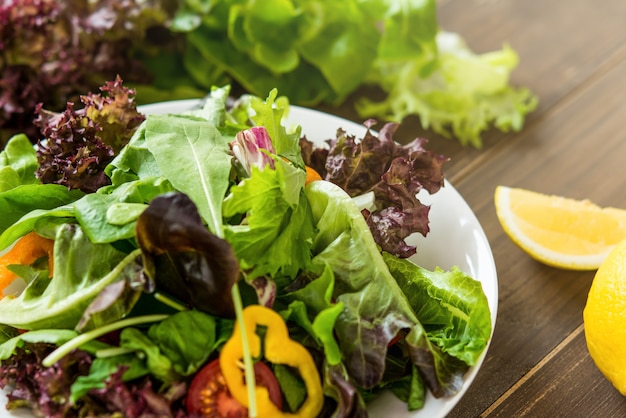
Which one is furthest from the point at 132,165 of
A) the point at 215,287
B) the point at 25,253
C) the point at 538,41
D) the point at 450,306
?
the point at 538,41

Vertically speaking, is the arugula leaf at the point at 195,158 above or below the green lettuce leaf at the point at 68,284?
above

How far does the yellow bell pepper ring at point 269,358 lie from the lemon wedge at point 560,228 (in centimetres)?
75

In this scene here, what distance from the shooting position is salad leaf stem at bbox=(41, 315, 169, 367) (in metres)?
1.16

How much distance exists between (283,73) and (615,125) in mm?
1000

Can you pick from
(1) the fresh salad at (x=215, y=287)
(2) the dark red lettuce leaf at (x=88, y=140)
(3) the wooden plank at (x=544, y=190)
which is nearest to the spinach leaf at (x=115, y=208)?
(1) the fresh salad at (x=215, y=287)

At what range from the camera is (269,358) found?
1.18 meters

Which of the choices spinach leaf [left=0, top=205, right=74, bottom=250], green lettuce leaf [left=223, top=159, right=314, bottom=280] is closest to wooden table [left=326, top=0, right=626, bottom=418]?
green lettuce leaf [left=223, top=159, right=314, bottom=280]

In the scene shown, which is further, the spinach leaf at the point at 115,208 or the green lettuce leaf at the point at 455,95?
the green lettuce leaf at the point at 455,95

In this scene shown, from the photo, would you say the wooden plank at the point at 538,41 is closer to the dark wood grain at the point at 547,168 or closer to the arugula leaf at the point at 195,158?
the dark wood grain at the point at 547,168

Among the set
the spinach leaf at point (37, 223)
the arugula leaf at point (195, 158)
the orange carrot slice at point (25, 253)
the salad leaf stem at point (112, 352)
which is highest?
the arugula leaf at point (195, 158)

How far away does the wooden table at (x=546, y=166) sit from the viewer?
5.04 ft

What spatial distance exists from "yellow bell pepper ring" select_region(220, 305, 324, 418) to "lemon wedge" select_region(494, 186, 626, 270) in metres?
0.75

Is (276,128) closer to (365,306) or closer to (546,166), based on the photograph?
(365,306)

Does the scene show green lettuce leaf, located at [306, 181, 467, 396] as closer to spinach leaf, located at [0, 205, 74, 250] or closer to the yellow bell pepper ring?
the yellow bell pepper ring
